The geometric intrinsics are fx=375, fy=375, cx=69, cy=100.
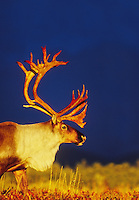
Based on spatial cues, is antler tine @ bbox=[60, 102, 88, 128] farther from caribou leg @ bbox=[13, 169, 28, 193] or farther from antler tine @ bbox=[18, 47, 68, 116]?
caribou leg @ bbox=[13, 169, 28, 193]

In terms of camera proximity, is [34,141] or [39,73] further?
[39,73]

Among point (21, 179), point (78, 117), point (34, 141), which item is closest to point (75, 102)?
point (78, 117)

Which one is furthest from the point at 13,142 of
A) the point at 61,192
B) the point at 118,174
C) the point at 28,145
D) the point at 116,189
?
the point at 118,174

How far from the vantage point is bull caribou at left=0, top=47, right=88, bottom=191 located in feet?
27.2

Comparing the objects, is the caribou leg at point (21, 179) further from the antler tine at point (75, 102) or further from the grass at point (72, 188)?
the antler tine at point (75, 102)

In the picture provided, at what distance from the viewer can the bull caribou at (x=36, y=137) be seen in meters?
8.28

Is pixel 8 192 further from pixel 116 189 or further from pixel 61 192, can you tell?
pixel 116 189

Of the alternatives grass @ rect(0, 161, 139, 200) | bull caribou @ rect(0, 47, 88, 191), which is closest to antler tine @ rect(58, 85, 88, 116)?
bull caribou @ rect(0, 47, 88, 191)

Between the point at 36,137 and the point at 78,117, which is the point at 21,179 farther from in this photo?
the point at 78,117

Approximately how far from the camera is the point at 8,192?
8898mm

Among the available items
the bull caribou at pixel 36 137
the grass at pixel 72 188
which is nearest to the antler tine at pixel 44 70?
the bull caribou at pixel 36 137

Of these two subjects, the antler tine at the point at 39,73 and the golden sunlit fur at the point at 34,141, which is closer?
the golden sunlit fur at the point at 34,141

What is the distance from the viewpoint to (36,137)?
8.62m

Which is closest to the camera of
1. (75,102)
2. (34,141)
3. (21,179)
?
(34,141)
